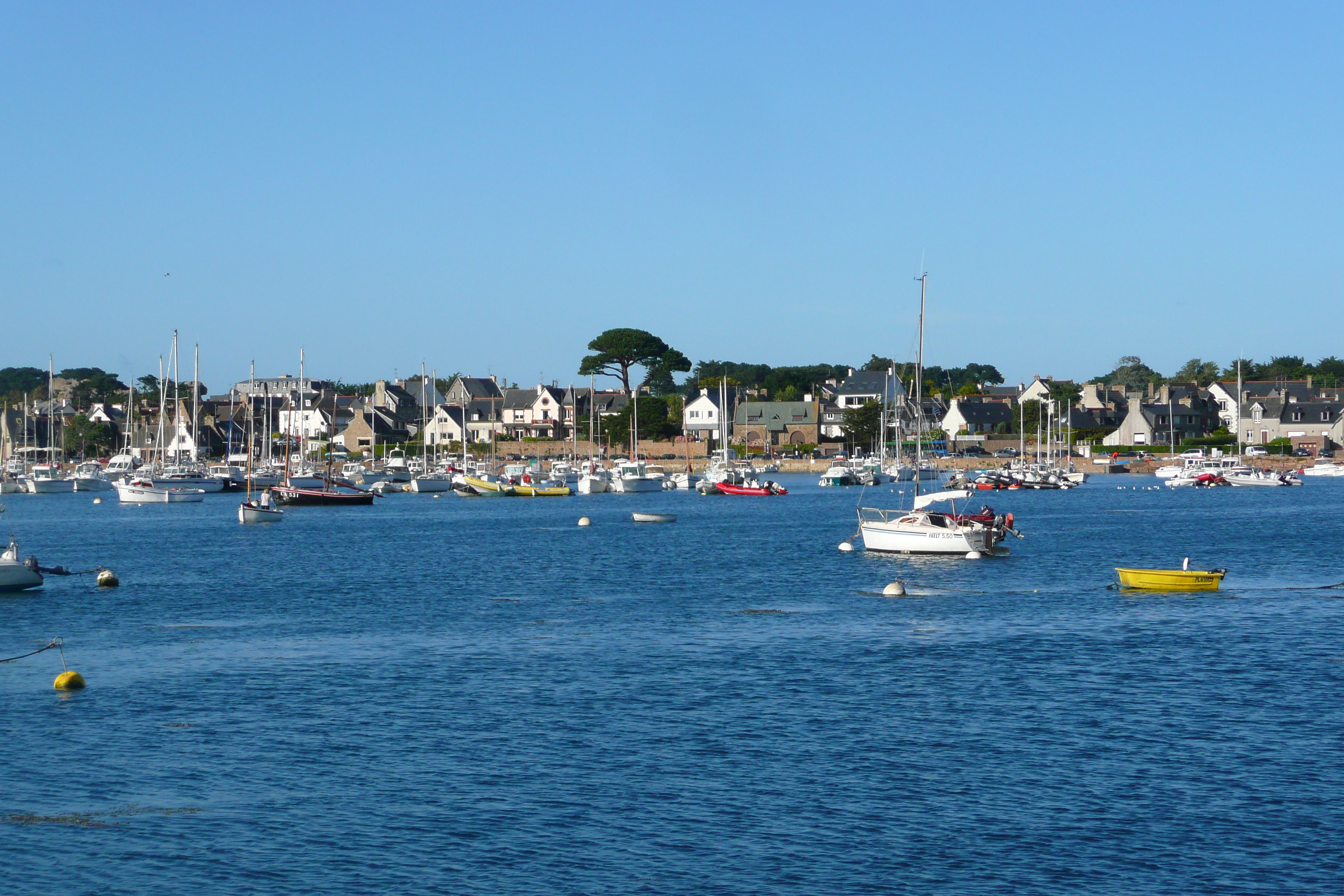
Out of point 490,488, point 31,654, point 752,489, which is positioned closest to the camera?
point 31,654

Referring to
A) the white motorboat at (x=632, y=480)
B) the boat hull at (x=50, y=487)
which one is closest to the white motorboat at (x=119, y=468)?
the boat hull at (x=50, y=487)

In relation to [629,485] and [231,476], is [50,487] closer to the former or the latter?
[231,476]

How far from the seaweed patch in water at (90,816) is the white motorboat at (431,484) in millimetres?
123253

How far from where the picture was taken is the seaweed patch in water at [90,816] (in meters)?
23.0

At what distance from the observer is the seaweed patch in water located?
23031 millimetres

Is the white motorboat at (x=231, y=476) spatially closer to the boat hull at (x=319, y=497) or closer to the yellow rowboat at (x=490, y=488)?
the yellow rowboat at (x=490, y=488)

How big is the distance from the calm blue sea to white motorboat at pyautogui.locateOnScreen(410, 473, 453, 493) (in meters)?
85.5

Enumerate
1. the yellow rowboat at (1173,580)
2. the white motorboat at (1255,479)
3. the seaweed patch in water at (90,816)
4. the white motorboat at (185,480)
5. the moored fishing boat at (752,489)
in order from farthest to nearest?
the white motorboat at (1255,479) < the moored fishing boat at (752,489) < the white motorboat at (185,480) < the yellow rowboat at (1173,580) < the seaweed patch in water at (90,816)

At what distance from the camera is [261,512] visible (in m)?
97.2

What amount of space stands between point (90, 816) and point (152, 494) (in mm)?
113875

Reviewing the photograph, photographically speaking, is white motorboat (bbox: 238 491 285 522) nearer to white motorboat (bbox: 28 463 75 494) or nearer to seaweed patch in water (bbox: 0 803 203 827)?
white motorboat (bbox: 28 463 75 494)

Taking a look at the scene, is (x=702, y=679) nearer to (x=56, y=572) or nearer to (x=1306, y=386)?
(x=56, y=572)

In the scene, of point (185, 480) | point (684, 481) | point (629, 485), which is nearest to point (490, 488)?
point (629, 485)

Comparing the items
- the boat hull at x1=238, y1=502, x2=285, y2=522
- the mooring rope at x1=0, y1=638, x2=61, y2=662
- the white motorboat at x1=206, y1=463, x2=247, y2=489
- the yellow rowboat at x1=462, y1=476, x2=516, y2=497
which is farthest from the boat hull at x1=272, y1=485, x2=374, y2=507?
the mooring rope at x1=0, y1=638, x2=61, y2=662
